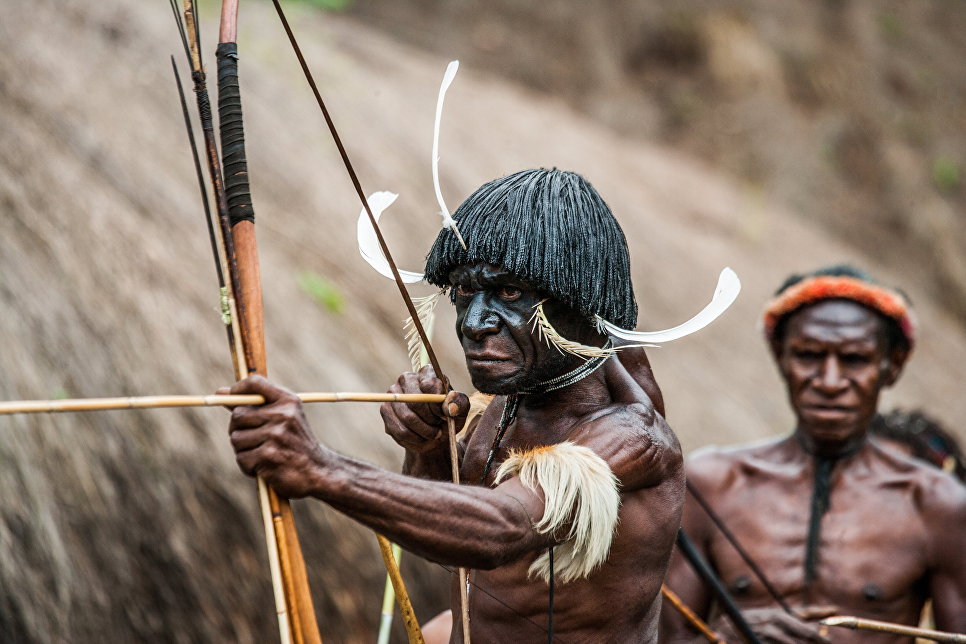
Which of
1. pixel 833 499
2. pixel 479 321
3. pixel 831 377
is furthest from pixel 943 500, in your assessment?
pixel 479 321

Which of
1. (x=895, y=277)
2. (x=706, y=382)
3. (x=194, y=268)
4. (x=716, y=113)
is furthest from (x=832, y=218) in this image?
(x=194, y=268)

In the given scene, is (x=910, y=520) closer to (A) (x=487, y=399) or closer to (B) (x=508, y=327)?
(A) (x=487, y=399)

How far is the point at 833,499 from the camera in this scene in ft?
13.8

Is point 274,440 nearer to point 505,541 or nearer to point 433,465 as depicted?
point 505,541

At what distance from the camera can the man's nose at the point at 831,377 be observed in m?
4.21

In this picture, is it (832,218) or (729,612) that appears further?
(832,218)

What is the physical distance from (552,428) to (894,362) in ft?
7.95

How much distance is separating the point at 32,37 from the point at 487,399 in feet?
16.5

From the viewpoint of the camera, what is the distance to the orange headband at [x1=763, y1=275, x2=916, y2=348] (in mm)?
4320

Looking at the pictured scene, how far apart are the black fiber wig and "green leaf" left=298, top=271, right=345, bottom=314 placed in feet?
12.6

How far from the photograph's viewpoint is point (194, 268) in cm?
580

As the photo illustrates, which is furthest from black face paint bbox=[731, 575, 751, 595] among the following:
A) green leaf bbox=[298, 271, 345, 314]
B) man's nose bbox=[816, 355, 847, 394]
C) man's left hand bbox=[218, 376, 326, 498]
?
green leaf bbox=[298, 271, 345, 314]

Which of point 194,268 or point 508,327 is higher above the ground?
point 194,268

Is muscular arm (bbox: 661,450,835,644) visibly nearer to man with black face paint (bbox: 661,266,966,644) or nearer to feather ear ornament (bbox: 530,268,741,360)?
man with black face paint (bbox: 661,266,966,644)
